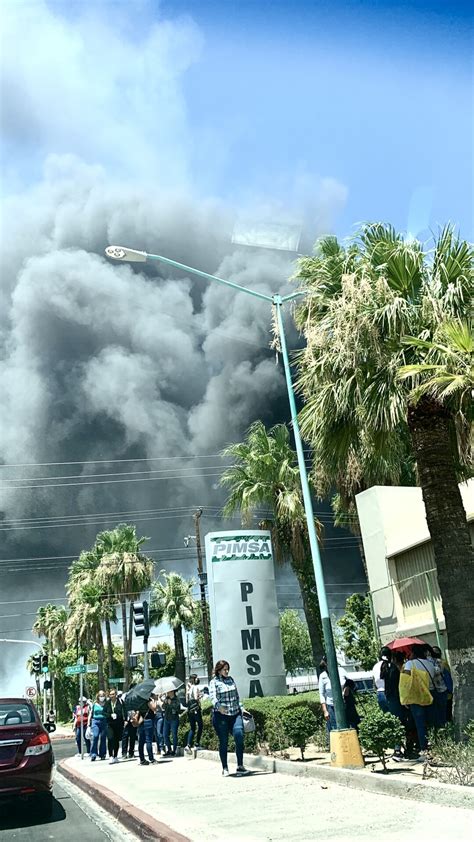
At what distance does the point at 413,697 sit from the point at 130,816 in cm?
415

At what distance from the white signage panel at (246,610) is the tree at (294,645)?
7104 cm

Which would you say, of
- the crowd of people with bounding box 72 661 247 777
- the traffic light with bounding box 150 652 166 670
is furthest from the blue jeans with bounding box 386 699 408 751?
the traffic light with bounding box 150 652 166 670

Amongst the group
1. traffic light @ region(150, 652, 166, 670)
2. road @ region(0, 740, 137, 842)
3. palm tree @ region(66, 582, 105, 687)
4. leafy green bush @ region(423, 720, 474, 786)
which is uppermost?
palm tree @ region(66, 582, 105, 687)

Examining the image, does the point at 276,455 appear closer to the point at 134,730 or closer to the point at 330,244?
the point at 134,730

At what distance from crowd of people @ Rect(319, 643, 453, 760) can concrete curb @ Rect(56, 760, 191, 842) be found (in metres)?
3.81

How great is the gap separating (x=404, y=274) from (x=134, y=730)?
13.6 meters

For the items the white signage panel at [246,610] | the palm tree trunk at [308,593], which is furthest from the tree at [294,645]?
the white signage panel at [246,610]

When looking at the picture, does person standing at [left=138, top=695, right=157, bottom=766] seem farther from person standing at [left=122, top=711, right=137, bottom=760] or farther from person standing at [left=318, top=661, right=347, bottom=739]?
person standing at [left=318, top=661, right=347, bottom=739]

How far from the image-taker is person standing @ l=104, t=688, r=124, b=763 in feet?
61.3

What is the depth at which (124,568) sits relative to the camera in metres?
53.5

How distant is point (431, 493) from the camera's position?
10805 mm

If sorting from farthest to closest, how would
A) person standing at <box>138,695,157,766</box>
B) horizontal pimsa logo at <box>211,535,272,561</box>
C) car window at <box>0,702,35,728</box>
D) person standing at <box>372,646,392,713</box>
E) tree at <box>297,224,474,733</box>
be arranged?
horizontal pimsa logo at <box>211,535,272,561</box> → person standing at <box>138,695,157,766</box> → person standing at <box>372,646,392,713</box> → tree at <box>297,224,474,733</box> → car window at <box>0,702,35,728</box>

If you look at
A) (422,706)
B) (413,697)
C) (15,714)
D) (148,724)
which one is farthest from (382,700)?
(148,724)

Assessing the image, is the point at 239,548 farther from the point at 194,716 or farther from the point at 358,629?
the point at 358,629
